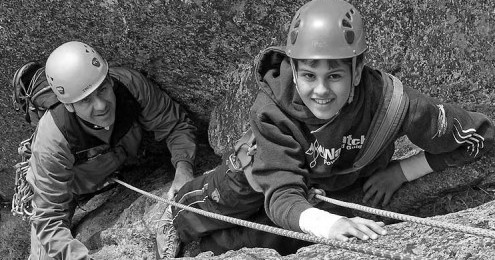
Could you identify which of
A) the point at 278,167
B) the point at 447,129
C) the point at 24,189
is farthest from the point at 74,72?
the point at 447,129

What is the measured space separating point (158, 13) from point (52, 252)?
7.93 ft

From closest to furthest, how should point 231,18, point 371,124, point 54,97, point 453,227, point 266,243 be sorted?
point 453,227, point 371,124, point 266,243, point 231,18, point 54,97

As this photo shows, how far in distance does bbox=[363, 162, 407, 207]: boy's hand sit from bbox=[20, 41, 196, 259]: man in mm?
2043

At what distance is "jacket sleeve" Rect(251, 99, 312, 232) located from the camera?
13.8 feet

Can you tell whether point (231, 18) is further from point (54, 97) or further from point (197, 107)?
point (54, 97)

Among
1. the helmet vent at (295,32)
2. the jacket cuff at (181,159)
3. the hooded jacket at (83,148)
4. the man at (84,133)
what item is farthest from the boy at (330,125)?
the hooded jacket at (83,148)

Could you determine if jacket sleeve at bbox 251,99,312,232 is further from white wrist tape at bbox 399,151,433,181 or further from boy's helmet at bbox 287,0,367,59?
white wrist tape at bbox 399,151,433,181

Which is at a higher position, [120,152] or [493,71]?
[493,71]

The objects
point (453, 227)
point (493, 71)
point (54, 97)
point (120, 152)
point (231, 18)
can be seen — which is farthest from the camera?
point (120, 152)

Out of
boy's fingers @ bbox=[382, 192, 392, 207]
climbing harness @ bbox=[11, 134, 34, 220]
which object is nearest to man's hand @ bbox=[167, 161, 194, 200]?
climbing harness @ bbox=[11, 134, 34, 220]

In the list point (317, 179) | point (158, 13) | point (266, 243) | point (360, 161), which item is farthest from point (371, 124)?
point (158, 13)

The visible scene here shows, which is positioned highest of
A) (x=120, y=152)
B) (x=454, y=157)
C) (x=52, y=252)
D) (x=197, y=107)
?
(x=454, y=157)

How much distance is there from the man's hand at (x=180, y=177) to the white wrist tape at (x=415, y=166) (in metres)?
2.26

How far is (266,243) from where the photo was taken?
5473 mm
